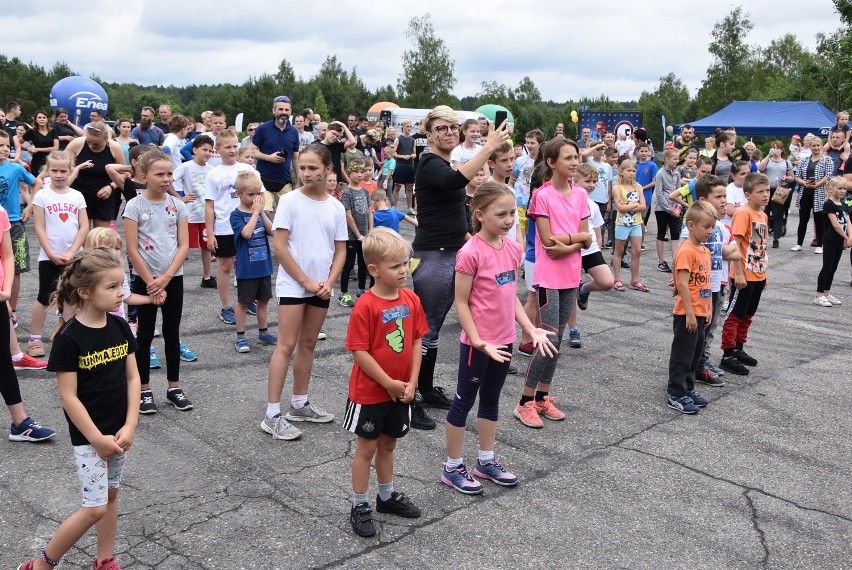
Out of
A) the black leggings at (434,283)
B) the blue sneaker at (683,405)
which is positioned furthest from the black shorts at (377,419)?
the blue sneaker at (683,405)

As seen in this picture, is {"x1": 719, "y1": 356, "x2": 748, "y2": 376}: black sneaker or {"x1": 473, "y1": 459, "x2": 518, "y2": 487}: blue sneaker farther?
{"x1": 719, "y1": 356, "x2": 748, "y2": 376}: black sneaker

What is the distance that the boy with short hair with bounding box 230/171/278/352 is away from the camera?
698 centimetres

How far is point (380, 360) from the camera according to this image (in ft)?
12.2

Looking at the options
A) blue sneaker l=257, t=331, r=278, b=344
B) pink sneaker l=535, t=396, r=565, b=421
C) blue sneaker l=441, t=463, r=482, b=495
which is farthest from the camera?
blue sneaker l=257, t=331, r=278, b=344

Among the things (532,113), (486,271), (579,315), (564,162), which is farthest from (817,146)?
(532,113)

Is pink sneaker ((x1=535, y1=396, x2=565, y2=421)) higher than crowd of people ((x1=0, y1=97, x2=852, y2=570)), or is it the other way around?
crowd of people ((x1=0, y1=97, x2=852, y2=570))

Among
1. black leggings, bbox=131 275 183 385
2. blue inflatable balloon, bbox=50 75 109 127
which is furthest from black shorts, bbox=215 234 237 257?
blue inflatable balloon, bbox=50 75 109 127

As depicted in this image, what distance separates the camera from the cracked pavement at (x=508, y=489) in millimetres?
3619

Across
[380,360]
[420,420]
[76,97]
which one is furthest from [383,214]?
[76,97]

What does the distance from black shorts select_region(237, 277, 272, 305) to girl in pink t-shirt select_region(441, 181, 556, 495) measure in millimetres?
3284

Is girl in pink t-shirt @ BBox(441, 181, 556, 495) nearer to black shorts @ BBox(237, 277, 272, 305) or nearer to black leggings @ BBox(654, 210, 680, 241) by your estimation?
black shorts @ BBox(237, 277, 272, 305)

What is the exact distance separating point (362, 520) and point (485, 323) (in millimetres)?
1347

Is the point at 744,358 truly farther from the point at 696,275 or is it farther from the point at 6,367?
the point at 6,367

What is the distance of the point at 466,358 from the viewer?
430cm
